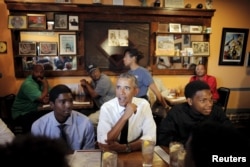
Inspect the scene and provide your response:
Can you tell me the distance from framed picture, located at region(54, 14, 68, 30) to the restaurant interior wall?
1.15 ft

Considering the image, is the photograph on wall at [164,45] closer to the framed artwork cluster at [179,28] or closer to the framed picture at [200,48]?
the framed artwork cluster at [179,28]

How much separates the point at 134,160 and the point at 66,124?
0.65 metres

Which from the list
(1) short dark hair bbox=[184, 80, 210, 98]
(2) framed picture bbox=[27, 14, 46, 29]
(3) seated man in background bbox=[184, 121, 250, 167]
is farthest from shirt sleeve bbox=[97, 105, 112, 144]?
(2) framed picture bbox=[27, 14, 46, 29]

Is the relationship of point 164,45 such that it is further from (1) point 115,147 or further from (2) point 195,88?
(1) point 115,147

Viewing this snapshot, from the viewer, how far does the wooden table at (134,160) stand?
1.33 m

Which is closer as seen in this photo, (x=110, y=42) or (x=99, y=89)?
(x=99, y=89)

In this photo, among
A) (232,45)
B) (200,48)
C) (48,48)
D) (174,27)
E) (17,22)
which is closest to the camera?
(17,22)

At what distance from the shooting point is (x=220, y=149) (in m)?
0.73

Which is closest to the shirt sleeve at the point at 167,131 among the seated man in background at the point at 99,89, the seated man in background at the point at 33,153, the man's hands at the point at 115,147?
the man's hands at the point at 115,147

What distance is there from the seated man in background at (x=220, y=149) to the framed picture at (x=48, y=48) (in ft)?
11.8

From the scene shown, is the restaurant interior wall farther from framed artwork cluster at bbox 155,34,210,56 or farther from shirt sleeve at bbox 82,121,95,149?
shirt sleeve at bbox 82,121,95,149
